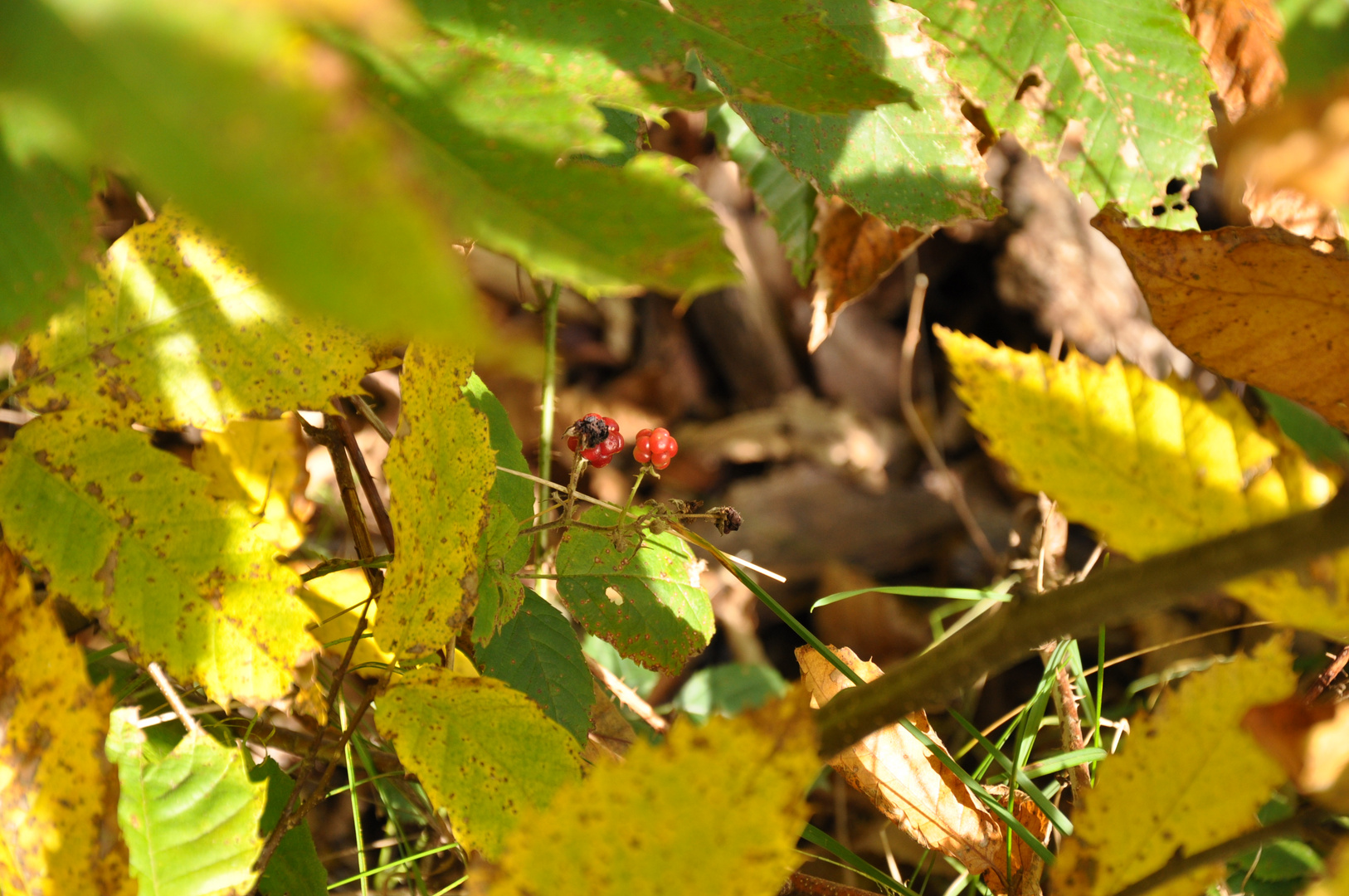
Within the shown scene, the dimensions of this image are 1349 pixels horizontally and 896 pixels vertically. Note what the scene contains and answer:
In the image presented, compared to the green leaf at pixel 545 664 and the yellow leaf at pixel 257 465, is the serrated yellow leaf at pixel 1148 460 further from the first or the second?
the yellow leaf at pixel 257 465

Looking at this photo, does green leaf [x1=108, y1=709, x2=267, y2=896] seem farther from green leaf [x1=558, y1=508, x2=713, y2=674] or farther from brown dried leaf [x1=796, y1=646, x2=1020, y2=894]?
brown dried leaf [x1=796, y1=646, x2=1020, y2=894]

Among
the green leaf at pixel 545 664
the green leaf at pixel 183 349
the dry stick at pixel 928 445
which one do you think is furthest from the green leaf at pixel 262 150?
the dry stick at pixel 928 445

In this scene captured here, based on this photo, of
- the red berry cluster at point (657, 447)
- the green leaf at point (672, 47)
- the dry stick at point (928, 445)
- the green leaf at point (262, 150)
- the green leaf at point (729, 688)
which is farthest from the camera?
the dry stick at point (928, 445)

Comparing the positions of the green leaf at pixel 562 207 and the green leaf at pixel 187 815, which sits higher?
the green leaf at pixel 562 207

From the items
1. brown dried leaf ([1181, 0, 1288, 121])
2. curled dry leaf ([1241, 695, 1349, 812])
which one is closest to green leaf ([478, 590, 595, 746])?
curled dry leaf ([1241, 695, 1349, 812])

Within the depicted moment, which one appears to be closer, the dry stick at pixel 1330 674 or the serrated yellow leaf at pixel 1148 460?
the serrated yellow leaf at pixel 1148 460

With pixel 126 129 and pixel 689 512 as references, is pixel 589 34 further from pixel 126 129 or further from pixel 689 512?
pixel 689 512

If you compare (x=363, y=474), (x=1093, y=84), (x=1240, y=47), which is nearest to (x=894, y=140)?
(x=1093, y=84)
